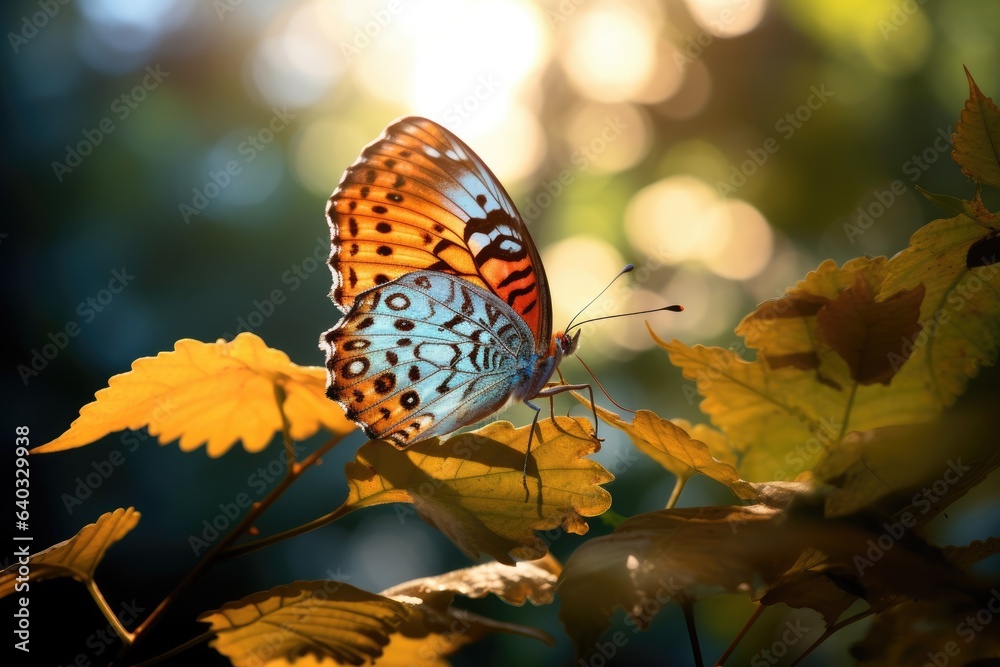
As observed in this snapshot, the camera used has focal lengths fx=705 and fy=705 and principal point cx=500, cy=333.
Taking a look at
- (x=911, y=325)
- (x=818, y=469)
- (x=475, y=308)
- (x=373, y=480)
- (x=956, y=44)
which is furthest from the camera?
(x=956, y=44)

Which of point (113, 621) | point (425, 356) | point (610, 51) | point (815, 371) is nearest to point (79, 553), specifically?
point (113, 621)

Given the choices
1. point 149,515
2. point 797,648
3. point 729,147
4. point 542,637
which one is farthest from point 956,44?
point 149,515

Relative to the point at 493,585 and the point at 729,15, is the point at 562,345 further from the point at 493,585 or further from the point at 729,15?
the point at 729,15

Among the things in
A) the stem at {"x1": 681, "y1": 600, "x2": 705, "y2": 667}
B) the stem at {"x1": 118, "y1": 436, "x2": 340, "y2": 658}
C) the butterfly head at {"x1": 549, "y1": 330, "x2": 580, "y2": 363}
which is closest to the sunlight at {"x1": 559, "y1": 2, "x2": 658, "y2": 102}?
the butterfly head at {"x1": 549, "y1": 330, "x2": 580, "y2": 363}

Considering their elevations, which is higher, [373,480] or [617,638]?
[373,480]

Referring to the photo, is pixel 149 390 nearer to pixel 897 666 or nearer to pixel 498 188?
pixel 498 188

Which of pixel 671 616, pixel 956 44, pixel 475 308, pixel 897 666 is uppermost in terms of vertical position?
pixel 956 44
